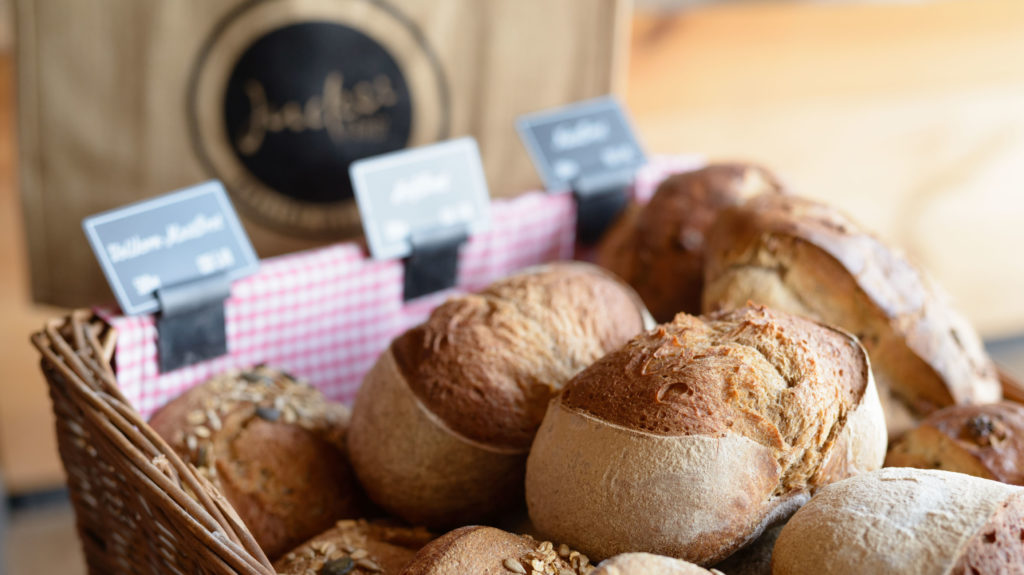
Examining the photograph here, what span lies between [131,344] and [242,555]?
58cm

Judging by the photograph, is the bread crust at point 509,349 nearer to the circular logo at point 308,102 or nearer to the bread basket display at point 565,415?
the bread basket display at point 565,415

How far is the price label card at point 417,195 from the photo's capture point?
5.74 ft

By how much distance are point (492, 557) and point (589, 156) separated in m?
1.27

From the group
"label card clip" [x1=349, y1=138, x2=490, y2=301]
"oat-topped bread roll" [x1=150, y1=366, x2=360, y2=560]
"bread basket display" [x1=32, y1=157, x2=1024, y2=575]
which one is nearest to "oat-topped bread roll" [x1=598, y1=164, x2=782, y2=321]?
"bread basket display" [x1=32, y1=157, x2=1024, y2=575]

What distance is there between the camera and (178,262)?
1.53 metres

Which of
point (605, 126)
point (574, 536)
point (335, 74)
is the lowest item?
point (574, 536)

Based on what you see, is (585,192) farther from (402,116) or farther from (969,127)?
(969,127)

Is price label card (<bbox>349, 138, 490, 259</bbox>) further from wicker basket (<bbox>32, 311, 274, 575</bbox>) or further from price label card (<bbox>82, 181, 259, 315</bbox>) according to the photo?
wicker basket (<bbox>32, 311, 274, 575</bbox>)

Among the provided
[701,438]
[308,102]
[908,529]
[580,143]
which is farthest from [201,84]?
[908,529]

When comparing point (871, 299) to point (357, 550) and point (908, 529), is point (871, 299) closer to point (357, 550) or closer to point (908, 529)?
point (908, 529)

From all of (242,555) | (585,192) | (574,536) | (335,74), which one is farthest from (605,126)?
(242,555)

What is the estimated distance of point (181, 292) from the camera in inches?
59.8

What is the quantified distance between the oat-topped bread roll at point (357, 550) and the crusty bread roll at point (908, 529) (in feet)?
1.91

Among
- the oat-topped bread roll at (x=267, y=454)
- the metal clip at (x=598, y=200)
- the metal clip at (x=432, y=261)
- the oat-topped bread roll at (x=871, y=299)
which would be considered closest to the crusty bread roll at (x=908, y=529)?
the oat-topped bread roll at (x=871, y=299)
